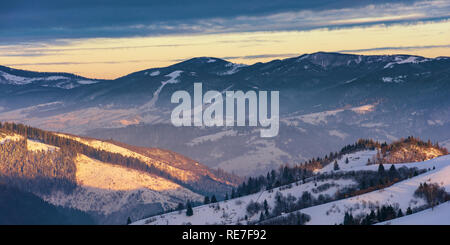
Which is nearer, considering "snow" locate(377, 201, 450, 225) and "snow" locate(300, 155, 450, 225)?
"snow" locate(377, 201, 450, 225)

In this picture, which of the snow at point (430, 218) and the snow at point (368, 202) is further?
the snow at point (368, 202)

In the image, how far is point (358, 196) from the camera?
198250mm

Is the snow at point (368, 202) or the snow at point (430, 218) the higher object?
the snow at point (430, 218)

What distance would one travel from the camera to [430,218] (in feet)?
427

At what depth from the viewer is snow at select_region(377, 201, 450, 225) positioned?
405ft

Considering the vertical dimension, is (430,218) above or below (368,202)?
above

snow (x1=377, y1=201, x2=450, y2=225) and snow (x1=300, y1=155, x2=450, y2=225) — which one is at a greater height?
snow (x1=377, y1=201, x2=450, y2=225)

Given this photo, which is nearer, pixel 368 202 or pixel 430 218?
pixel 430 218

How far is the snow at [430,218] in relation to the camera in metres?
123
